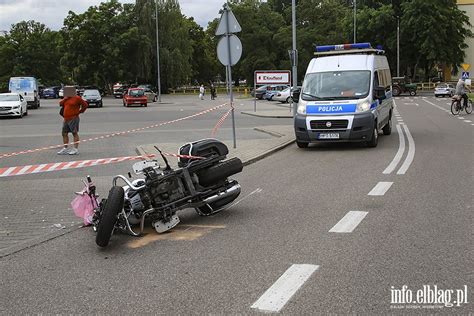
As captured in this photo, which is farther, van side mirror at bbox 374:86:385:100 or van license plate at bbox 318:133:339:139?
van side mirror at bbox 374:86:385:100

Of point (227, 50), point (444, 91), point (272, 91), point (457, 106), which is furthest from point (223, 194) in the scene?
point (444, 91)

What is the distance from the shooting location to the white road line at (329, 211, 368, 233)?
6.29m

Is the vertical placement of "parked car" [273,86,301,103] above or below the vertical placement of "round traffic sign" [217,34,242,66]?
below

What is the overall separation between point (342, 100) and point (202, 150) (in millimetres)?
7328

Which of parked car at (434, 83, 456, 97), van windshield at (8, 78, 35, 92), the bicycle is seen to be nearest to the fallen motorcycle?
the bicycle

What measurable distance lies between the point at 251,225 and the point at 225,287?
216cm

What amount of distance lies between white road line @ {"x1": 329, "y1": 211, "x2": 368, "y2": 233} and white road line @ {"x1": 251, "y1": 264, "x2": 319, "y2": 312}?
1.34 metres

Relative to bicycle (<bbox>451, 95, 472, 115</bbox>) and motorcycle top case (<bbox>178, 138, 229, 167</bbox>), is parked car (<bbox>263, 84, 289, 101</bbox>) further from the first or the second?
motorcycle top case (<bbox>178, 138, 229, 167</bbox>)

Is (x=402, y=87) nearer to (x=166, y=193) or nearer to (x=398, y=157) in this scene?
(x=398, y=157)

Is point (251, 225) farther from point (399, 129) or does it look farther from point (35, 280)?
point (399, 129)

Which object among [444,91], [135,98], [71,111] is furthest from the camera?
[444,91]

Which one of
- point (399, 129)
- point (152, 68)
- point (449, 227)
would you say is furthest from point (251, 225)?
point (152, 68)

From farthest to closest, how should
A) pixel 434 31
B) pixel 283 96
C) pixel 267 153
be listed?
pixel 434 31 < pixel 283 96 < pixel 267 153

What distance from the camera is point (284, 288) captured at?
177 inches
